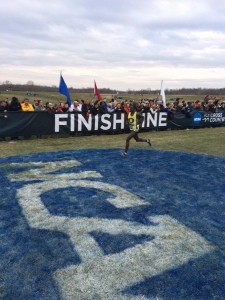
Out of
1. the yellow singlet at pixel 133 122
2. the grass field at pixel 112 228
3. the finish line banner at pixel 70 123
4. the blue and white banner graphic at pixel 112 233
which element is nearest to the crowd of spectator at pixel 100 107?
the finish line banner at pixel 70 123

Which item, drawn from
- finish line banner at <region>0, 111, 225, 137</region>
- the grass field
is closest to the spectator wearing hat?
finish line banner at <region>0, 111, 225, 137</region>

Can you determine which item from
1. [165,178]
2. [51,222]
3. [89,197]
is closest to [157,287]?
[51,222]

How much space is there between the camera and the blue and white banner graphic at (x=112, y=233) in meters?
4.58

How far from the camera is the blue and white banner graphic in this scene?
4.58 meters

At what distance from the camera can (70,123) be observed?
17.2m

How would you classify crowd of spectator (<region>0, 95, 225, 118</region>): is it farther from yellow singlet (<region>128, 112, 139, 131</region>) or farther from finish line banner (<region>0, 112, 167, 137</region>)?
yellow singlet (<region>128, 112, 139, 131</region>)

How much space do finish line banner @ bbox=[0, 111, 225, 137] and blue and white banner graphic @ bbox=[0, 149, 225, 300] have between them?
5.72 meters

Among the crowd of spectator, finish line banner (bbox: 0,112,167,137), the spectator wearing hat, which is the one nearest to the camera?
finish line banner (bbox: 0,112,167,137)

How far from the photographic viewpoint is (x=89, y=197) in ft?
25.9

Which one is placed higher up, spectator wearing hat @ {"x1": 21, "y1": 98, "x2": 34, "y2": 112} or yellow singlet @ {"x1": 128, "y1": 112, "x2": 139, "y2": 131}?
spectator wearing hat @ {"x1": 21, "y1": 98, "x2": 34, "y2": 112}

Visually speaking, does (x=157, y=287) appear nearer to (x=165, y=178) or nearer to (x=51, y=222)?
(x=51, y=222)

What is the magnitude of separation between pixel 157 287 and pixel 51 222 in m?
2.75

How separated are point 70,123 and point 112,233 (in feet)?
38.5

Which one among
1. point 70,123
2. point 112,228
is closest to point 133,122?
point 70,123
